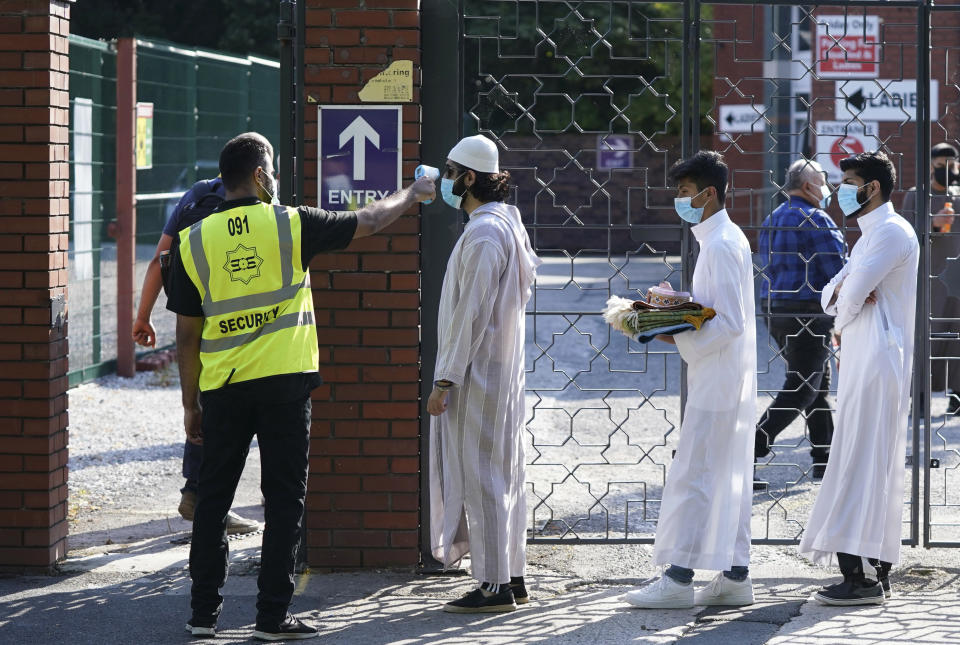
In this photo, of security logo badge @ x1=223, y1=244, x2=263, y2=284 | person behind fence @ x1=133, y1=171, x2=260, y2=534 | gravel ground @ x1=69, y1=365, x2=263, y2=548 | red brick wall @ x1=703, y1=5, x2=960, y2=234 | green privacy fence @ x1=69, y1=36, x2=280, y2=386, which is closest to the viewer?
security logo badge @ x1=223, y1=244, x2=263, y2=284

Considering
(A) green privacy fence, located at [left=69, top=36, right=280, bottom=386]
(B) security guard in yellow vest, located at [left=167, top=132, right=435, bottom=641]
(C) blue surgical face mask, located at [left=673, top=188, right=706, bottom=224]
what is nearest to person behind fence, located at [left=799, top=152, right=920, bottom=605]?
(C) blue surgical face mask, located at [left=673, top=188, right=706, bottom=224]

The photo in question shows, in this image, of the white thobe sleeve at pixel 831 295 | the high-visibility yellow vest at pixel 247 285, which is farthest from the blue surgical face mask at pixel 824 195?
the high-visibility yellow vest at pixel 247 285

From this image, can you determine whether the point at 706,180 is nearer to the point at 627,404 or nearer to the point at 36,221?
the point at 36,221

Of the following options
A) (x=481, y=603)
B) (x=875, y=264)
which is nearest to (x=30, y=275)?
(x=481, y=603)

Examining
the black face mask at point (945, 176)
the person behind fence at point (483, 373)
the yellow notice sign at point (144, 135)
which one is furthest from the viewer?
the yellow notice sign at point (144, 135)

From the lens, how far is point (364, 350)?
5785 mm

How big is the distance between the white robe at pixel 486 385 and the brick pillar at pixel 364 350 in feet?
1.60

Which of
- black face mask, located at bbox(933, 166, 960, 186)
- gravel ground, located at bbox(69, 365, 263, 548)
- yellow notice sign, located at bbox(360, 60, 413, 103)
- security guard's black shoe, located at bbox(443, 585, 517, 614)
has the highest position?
black face mask, located at bbox(933, 166, 960, 186)

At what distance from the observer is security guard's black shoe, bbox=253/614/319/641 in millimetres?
4934

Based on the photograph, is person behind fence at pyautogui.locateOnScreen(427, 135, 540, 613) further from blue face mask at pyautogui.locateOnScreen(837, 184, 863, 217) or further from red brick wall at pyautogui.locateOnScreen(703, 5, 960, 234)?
red brick wall at pyautogui.locateOnScreen(703, 5, 960, 234)

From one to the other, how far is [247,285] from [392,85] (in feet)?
4.27

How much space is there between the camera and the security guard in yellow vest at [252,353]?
15.9ft

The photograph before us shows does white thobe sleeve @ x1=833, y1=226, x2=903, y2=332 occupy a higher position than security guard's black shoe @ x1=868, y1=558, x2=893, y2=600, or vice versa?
white thobe sleeve @ x1=833, y1=226, x2=903, y2=332

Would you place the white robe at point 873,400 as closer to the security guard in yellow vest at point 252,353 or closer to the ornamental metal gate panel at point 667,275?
the ornamental metal gate panel at point 667,275
